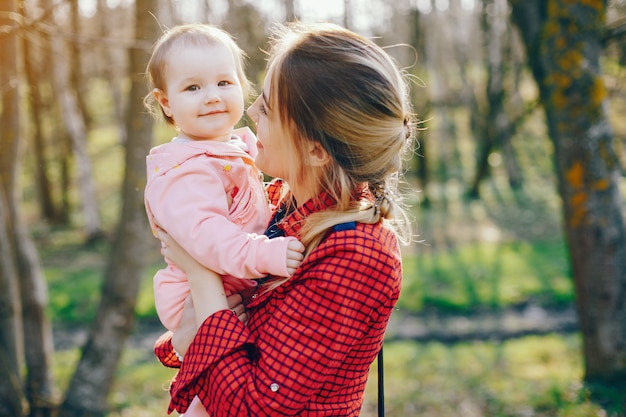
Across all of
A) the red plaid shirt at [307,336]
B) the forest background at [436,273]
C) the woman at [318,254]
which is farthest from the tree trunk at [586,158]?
the red plaid shirt at [307,336]

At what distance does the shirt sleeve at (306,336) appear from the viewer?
4.88 feet

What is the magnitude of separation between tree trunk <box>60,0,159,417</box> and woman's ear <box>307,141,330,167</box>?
3.15 m

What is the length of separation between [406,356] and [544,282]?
3281 mm

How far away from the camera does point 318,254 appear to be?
1521 millimetres

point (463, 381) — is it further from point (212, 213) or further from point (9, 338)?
point (212, 213)

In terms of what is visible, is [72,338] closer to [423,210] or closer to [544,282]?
[544,282]

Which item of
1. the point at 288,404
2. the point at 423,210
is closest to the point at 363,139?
the point at 288,404

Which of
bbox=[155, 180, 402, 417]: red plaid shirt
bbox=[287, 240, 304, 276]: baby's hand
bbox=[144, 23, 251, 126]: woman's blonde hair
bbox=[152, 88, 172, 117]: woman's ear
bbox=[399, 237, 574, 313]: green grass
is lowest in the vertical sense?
bbox=[399, 237, 574, 313]: green grass

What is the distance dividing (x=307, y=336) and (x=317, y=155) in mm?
444

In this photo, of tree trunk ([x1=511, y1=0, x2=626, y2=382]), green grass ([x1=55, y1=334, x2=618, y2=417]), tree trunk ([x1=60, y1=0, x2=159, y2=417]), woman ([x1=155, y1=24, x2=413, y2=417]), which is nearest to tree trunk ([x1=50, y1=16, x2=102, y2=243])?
green grass ([x1=55, y1=334, x2=618, y2=417])

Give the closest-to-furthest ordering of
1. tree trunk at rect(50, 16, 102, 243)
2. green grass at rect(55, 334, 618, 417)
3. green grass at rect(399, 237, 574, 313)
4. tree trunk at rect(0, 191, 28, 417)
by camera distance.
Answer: tree trunk at rect(0, 191, 28, 417) < green grass at rect(55, 334, 618, 417) < green grass at rect(399, 237, 574, 313) < tree trunk at rect(50, 16, 102, 243)

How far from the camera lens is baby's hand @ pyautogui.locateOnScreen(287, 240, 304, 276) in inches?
Result: 62.0

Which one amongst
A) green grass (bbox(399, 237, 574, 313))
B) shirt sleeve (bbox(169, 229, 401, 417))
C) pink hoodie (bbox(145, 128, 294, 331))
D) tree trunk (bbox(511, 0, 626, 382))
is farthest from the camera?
green grass (bbox(399, 237, 574, 313))

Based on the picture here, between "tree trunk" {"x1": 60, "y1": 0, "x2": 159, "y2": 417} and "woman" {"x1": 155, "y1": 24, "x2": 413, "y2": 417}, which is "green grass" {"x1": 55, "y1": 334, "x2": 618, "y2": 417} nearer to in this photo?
"tree trunk" {"x1": 60, "y1": 0, "x2": 159, "y2": 417}
